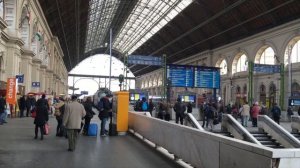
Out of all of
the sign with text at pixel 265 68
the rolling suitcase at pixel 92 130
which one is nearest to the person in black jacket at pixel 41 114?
the rolling suitcase at pixel 92 130

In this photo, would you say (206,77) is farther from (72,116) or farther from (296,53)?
(72,116)

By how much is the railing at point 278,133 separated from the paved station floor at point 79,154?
5.04 meters

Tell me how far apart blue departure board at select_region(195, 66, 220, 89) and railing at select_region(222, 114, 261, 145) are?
59.5 feet

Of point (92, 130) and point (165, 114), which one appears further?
point (165, 114)

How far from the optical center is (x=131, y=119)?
18766 mm

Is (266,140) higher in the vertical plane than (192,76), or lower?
lower

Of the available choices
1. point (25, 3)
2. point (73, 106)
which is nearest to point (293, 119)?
point (73, 106)

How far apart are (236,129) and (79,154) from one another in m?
7.26

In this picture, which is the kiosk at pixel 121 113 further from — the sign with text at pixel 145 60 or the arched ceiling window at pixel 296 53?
the arched ceiling window at pixel 296 53

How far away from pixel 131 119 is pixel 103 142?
4.19 metres

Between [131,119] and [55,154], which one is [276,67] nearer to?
[131,119]

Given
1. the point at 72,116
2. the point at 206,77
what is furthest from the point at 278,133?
the point at 206,77

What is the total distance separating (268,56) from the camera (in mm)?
47875

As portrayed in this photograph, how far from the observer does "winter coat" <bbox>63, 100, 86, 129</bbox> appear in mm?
12133
